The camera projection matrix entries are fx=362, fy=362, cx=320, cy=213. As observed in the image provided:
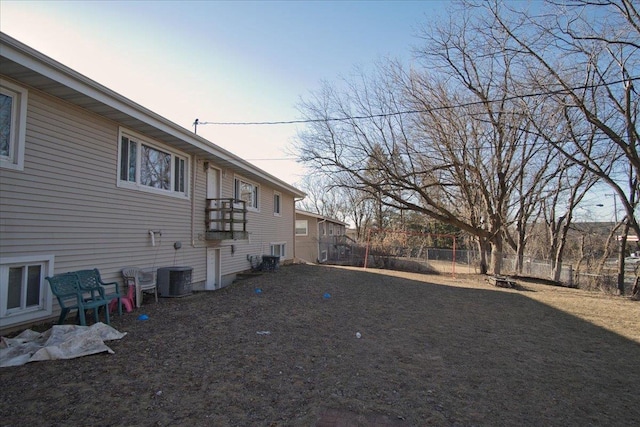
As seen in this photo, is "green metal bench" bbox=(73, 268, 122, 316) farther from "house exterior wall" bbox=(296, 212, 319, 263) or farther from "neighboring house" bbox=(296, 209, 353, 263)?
"house exterior wall" bbox=(296, 212, 319, 263)

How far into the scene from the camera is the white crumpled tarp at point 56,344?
12.8ft

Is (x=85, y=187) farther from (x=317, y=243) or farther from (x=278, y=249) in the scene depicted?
(x=317, y=243)

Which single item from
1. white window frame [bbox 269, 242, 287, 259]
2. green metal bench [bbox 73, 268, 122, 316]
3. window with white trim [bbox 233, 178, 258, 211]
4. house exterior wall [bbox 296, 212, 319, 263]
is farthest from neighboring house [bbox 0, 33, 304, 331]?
house exterior wall [bbox 296, 212, 319, 263]

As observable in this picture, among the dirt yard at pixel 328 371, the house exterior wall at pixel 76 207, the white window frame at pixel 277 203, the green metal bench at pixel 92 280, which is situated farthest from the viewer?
the white window frame at pixel 277 203

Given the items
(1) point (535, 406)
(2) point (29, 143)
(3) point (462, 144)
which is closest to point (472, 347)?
(1) point (535, 406)

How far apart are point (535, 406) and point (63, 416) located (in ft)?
13.8

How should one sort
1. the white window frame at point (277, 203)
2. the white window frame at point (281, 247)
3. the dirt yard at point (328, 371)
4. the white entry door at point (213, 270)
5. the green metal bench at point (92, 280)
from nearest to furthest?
the dirt yard at point (328, 371) → the green metal bench at point (92, 280) → the white entry door at point (213, 270) → the white window frame at point (281, 247) → the white window frame at point (277, 203)

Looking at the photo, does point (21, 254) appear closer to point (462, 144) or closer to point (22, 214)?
point (22, 214)

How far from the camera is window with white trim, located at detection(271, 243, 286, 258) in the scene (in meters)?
15.4

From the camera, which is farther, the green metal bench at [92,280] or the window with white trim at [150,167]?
the window with white trim at [150,167]

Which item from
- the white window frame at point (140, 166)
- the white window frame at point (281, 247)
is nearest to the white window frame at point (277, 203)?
the white window frame at point (281, 247)

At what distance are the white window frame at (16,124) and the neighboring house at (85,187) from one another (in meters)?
0.01

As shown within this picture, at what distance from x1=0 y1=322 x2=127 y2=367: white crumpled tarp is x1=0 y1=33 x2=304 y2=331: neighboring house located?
649 millimetres

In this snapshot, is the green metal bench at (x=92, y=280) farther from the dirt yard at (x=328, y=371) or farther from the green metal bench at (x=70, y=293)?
the dirt yard at (x=328, y=371)
